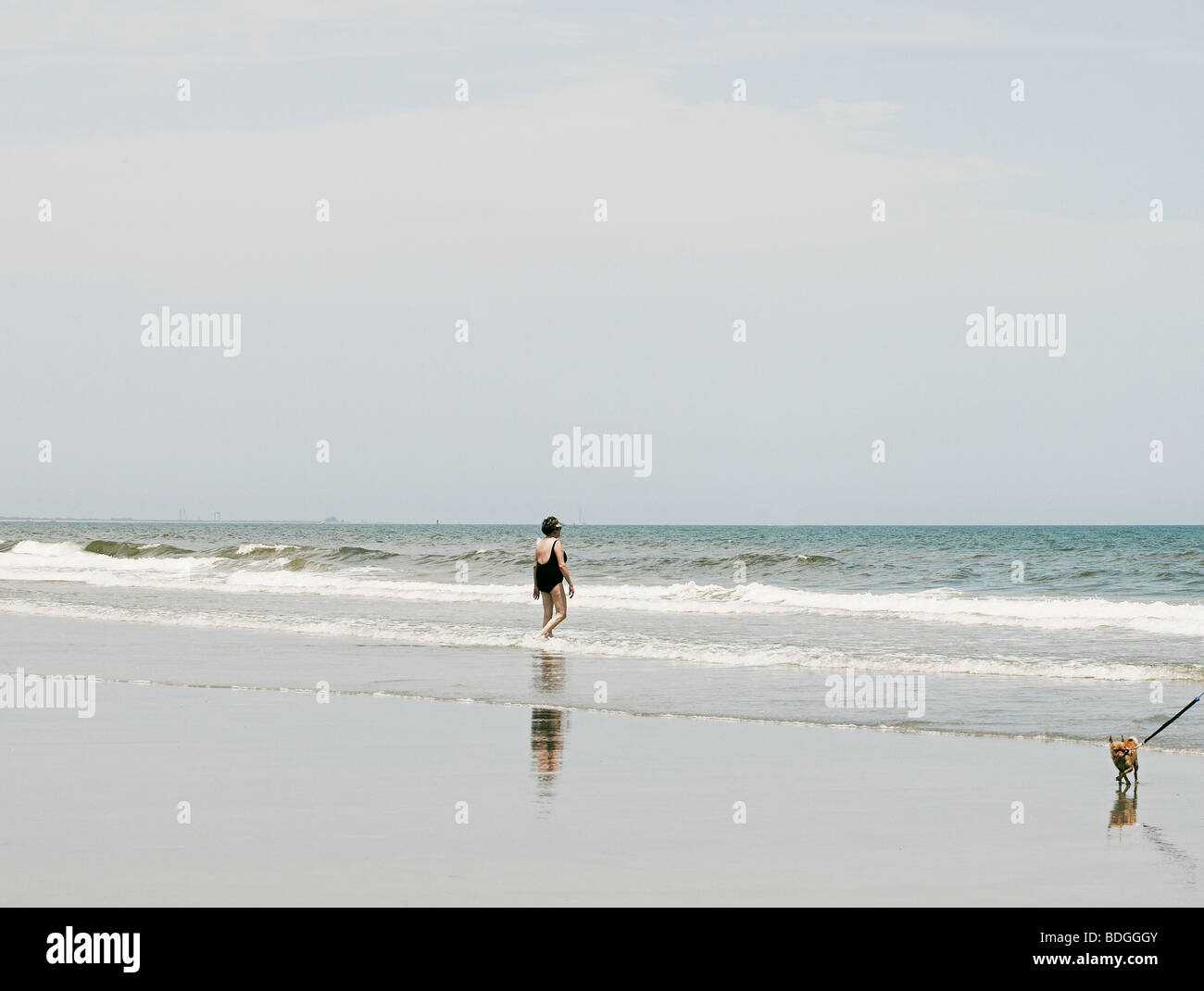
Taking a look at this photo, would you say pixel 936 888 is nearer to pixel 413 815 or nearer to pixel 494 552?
pixel 413 815

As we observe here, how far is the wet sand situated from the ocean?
1.82 m

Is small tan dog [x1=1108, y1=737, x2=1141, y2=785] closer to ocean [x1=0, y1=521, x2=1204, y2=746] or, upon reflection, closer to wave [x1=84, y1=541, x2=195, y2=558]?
ocean [x1=0, y1=521, x2=1204, y2=746]

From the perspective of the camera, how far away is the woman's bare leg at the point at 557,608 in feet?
60.0

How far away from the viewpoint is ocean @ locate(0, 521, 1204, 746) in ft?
40.1

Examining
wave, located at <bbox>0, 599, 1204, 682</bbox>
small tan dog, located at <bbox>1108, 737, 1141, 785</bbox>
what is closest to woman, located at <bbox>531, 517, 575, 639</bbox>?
wave, located at <bbox>0, 599, 1204, 682</bbox>

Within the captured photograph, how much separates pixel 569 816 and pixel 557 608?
1183 centimetres

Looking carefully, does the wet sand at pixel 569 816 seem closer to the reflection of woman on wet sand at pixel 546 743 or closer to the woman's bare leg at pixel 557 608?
the reflection of woman on wet sand at pixel 546 743

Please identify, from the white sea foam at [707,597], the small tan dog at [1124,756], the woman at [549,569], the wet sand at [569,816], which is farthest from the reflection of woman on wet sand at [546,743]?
the white sea foam at [707,597]

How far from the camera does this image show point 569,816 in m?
7.05

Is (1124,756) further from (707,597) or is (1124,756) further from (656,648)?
(707,597)

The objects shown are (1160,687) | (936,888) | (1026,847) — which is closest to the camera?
(936,888)

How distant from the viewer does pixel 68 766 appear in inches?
332
